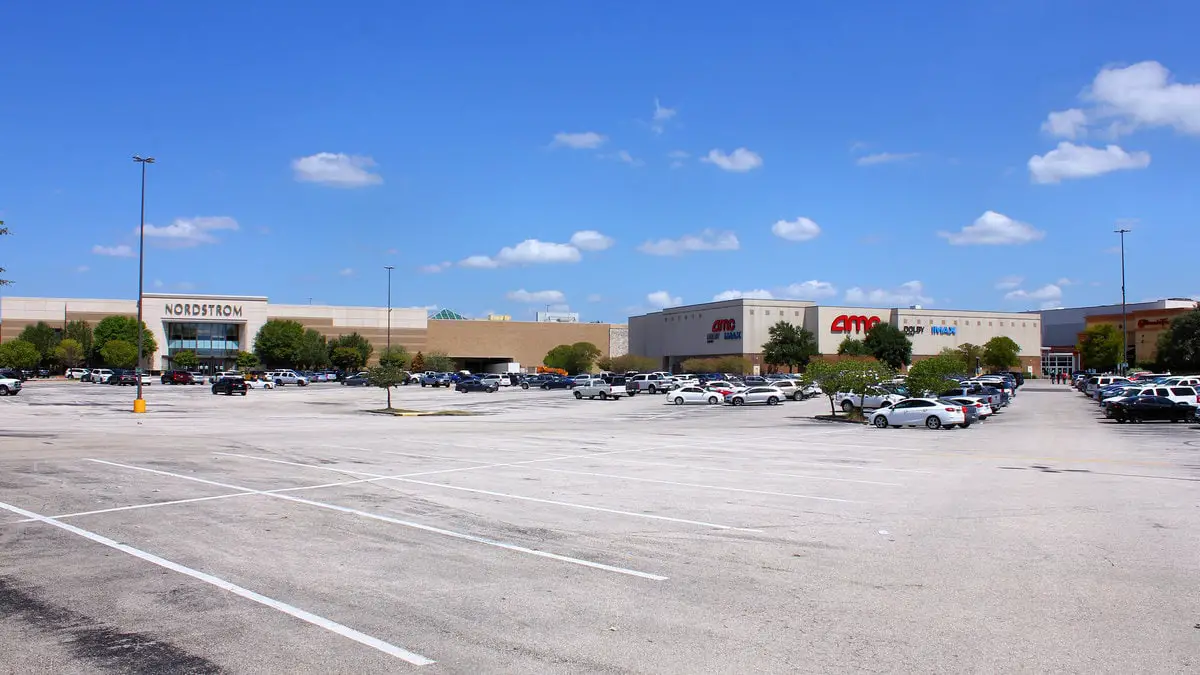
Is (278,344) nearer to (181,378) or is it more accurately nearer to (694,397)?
(181,378)

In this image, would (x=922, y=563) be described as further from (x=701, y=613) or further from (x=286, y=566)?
(x=286, y=566)

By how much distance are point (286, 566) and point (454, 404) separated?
4575cm

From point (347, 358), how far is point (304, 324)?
13.6 metres

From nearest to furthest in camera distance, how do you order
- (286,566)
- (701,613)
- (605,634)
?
(605,634) → (701,613) → (286,566)

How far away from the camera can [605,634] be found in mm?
6973

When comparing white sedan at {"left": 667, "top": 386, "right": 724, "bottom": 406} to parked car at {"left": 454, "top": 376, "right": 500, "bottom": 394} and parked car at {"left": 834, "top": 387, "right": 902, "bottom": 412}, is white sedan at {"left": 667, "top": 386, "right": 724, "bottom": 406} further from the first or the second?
parked car at {"left": 454, "top": 376, "right": 500, "bottom": 394}

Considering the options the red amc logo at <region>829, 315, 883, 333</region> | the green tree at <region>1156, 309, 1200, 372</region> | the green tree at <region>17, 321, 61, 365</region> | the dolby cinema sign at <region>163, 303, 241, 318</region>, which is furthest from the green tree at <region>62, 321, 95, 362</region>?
the green tree at <region>1156, 309, 1200, 372</region>

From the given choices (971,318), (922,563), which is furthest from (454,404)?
(971,318)

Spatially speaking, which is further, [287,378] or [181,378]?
[287,378]

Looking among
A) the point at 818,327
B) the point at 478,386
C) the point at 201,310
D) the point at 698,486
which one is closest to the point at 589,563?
the point at 698,486

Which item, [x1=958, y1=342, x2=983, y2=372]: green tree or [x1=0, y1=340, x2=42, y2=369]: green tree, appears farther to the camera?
[x1=0, y1=340, x2=42, y2=369]: green tree

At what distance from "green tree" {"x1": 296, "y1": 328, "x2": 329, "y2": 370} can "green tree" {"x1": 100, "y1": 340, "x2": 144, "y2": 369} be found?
20.6 meters

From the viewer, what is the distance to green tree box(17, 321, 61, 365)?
114125mm

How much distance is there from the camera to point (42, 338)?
114875 millimetres
